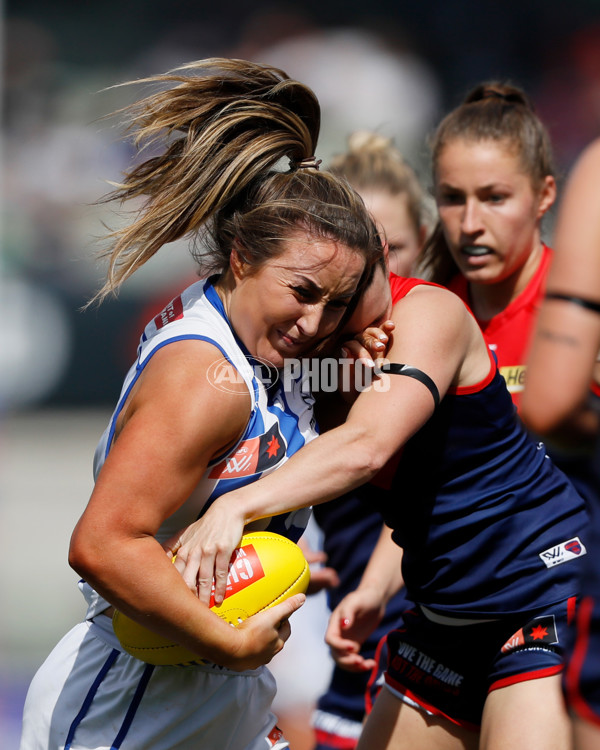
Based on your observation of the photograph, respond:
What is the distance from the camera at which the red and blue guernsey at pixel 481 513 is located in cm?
276

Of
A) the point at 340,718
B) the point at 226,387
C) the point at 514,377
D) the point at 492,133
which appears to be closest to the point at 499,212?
the point at 492,133

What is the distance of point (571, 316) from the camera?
6.15ft

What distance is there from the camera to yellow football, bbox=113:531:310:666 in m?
2.40

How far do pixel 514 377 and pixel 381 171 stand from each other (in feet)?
4.20

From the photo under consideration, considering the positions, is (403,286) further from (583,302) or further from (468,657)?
(468,657)

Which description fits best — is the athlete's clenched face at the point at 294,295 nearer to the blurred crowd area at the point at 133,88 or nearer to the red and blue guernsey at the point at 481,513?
the red and blue guernsey at the point at 481,513

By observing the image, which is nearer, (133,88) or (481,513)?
(481,513)

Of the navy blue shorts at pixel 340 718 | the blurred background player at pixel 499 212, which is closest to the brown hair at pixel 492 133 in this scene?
the blurred background player at pixel 499 212

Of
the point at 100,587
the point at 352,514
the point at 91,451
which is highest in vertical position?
the point at 100,587

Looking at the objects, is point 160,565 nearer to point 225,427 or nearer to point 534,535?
point 225,427

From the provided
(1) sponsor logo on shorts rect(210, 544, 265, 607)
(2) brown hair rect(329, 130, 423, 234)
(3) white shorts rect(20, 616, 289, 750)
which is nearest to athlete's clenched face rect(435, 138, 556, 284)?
(2) brown hair rect(329, 130, 423, 234)

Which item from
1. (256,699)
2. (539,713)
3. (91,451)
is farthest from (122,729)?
(91,451)

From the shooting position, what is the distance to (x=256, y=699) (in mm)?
2703

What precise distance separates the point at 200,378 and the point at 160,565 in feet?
1.54
